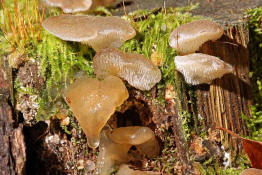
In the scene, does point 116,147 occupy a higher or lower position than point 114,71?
lower

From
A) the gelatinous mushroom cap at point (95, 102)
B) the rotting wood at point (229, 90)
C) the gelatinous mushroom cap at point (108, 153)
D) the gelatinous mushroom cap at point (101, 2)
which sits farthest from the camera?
the gelatinous mushroom cap at point (101, 2)

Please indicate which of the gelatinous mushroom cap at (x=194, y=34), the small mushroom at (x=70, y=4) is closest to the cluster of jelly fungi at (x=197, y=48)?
the gelatinous mushroom cap at (x=194, y=34)

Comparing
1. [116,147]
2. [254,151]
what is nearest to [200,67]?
[254,151]

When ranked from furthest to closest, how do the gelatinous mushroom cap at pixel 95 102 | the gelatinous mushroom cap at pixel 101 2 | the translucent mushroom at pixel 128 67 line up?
the gelatinous mushroom cap at pixel 101 2 → the translucent mushroom at pixel 128 67 → the gelatinous mushroom cap at pixel 95 102

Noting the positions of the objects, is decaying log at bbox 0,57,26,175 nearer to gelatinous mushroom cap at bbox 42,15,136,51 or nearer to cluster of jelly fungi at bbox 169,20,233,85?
gelatinous mushroom cap at bbox 42,15,136,51

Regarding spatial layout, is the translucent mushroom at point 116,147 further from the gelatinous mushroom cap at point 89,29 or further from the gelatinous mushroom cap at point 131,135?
the gelatinous mushroom cap at point 89,29

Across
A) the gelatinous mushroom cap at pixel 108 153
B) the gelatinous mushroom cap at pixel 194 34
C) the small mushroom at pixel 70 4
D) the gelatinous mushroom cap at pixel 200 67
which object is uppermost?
the small mushroom at pixel 70 4

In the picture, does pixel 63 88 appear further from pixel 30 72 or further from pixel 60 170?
pixel 60 170

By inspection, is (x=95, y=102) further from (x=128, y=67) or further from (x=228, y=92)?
(x=228, y=92)
